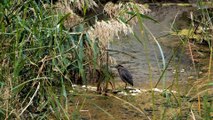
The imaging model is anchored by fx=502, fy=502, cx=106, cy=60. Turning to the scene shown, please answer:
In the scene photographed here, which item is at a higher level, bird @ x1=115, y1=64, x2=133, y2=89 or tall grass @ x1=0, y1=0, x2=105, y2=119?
tall grass @ x1=0, y1=0, x2=105, y2=119

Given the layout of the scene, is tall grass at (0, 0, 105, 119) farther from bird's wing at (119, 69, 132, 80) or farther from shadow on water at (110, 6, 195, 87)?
bird's wing at (119, 69, 132, 80)

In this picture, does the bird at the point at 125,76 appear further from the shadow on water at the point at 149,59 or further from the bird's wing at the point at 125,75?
the shadow on water at the point at 149,59

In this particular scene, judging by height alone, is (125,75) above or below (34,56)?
below

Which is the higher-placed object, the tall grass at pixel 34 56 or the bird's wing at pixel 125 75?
the tall grass at pixel 34 56

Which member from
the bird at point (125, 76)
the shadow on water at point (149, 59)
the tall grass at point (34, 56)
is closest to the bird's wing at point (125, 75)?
the bird at point (125, 76)

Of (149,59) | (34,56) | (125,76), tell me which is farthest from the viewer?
(149,59)

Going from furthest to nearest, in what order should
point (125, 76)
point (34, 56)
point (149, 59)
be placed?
point (149, 59) → point (125, 76) → point (34, 56)

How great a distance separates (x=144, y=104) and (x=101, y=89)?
1.49 feet

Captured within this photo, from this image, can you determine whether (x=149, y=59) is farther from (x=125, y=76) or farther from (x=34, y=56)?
(x=34, y=56)

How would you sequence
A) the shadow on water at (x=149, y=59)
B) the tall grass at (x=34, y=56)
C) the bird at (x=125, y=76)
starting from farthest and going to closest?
the shadow on water at (x=149, y=59), the bird at (x=125, y=76), the tall grass at (x=34, y=56)

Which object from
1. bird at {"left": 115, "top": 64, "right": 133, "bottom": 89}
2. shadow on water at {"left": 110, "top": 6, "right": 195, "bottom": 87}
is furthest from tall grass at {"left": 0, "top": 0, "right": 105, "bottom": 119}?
bird at {"left": 115, "top": 64, "right": 133, "bottom": 89}

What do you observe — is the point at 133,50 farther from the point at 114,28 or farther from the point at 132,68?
the point at 114,28

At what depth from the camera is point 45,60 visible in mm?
2344

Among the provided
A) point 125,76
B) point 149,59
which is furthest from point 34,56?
point 149,59
